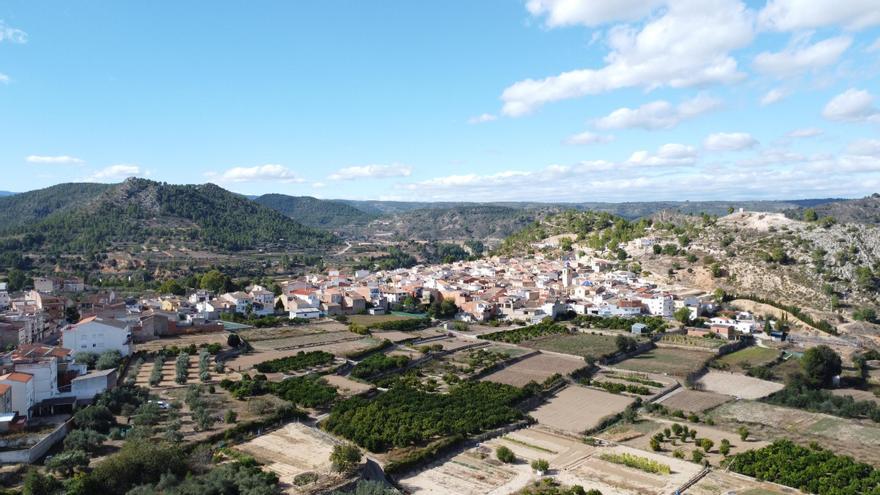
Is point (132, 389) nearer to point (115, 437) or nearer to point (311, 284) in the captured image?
point (115, 437)

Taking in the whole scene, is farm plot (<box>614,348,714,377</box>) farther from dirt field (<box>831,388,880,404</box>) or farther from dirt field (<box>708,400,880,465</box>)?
dirt field (<box>831,388,880,404</box>)

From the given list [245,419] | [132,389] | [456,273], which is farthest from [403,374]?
[456,273]

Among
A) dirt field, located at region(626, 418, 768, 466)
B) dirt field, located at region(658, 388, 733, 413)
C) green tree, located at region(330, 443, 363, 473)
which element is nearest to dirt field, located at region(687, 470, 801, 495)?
dirt field, located at region(626, 418, 768, 466)

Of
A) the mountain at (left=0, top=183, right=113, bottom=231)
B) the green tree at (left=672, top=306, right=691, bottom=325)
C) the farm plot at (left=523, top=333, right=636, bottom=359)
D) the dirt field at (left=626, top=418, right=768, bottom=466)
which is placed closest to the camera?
the dirt field at (left=626, top=418, right=768, bottom=466)

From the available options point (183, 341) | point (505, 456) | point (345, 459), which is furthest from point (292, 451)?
point (183, 341)

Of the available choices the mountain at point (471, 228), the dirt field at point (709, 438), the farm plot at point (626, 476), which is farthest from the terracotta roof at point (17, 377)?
the mountain at point (471, 228)

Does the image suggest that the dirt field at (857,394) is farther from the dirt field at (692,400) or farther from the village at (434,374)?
the dirt field at (692,400)
